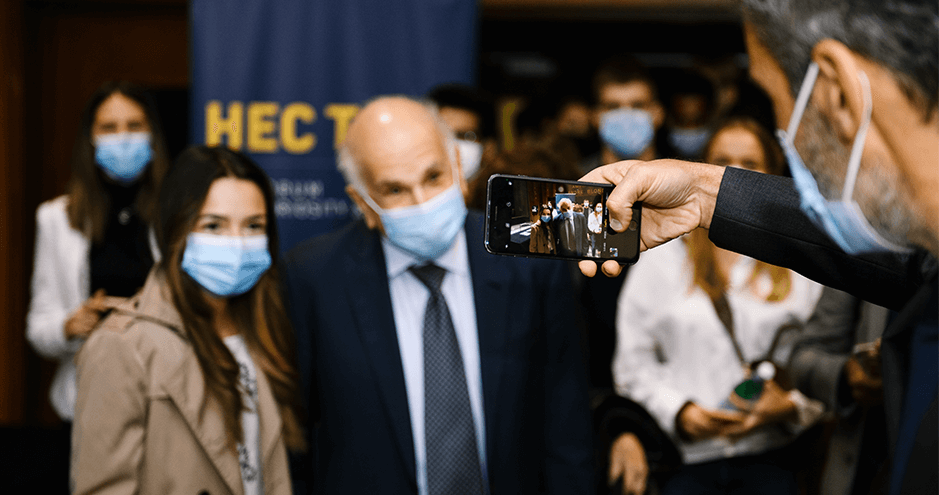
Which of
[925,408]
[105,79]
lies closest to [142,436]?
[925,408]

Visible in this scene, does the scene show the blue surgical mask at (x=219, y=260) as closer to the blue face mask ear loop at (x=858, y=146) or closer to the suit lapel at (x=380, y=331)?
the suit lapel at (x=380, y=331)

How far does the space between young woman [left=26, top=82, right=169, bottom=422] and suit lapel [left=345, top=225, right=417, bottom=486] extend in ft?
3.53

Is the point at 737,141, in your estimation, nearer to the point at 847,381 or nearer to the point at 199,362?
the point at 847,381

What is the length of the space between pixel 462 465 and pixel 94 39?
149 inches

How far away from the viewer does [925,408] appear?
99cm

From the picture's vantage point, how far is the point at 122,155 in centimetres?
283

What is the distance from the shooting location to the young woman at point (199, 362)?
5.78 ft

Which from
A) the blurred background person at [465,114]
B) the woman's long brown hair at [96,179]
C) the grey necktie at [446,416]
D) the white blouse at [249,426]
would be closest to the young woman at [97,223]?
the woman's long brown hair at [96,179]

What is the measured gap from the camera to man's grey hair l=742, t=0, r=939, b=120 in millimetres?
826

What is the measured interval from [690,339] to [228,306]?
138 centimetres

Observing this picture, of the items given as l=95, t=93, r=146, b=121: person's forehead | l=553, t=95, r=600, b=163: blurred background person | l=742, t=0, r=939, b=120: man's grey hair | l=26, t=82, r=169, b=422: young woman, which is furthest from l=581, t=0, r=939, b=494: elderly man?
l=553, t=95, r=600, b=163: blurred background person

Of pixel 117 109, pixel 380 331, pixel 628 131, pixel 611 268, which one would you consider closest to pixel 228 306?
pixel 380 331

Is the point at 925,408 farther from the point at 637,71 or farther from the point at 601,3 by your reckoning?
the point at 601,3

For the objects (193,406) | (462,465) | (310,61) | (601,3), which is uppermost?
(601,3)
